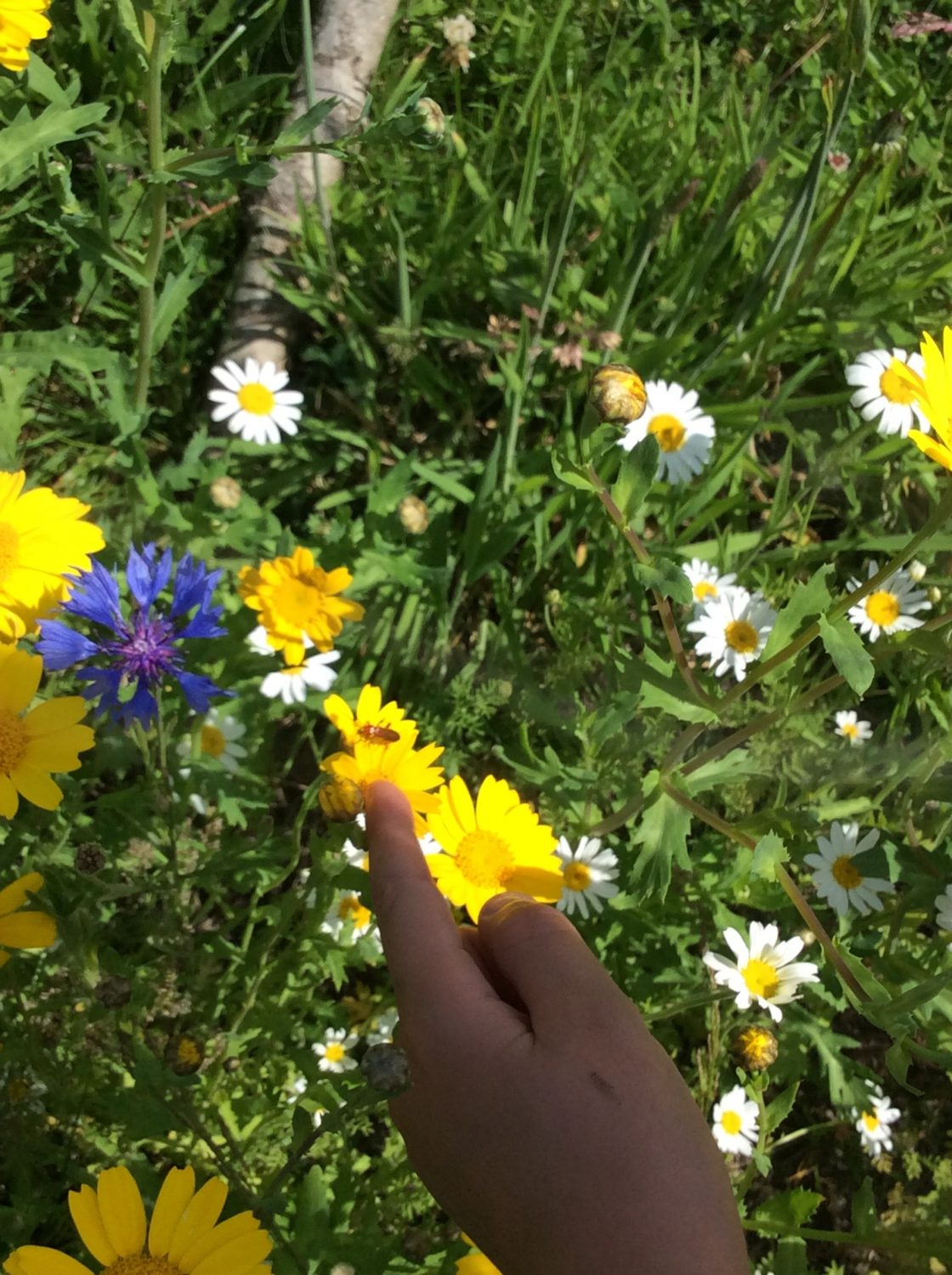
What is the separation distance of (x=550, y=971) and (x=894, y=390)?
1.63 metres

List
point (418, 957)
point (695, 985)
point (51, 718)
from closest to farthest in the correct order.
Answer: point (418, 957) < point (51, 718) < point (695, 985)

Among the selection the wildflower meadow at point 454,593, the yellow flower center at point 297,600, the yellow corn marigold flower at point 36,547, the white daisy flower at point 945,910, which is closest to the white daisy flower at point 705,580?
the wildflower meadow at point 454,593

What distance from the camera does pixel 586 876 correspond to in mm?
1885

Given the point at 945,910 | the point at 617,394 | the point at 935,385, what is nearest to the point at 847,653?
the point at 935,385

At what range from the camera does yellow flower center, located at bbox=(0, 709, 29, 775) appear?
1.32 meters

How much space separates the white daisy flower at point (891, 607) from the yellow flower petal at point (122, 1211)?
5.88 ft

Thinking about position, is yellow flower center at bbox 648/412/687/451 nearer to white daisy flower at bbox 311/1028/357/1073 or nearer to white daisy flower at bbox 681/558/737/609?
white daisy flower at bbox 681/558/737/609

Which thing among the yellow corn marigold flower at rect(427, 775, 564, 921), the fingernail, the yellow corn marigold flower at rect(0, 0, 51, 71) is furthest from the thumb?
the yellow corn marigold flower at rect(0, 0, 51, 71)

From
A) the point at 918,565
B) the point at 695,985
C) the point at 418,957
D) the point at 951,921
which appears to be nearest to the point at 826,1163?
the point at 695,985

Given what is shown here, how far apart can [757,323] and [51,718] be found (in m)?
1.97

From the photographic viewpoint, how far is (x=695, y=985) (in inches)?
77.5

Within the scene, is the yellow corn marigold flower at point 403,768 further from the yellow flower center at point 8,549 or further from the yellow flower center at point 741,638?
the yellow flower center at point 741,638

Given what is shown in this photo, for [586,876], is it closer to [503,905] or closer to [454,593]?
[503,905]

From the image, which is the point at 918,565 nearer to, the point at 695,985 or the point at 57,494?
the point at 695,985
